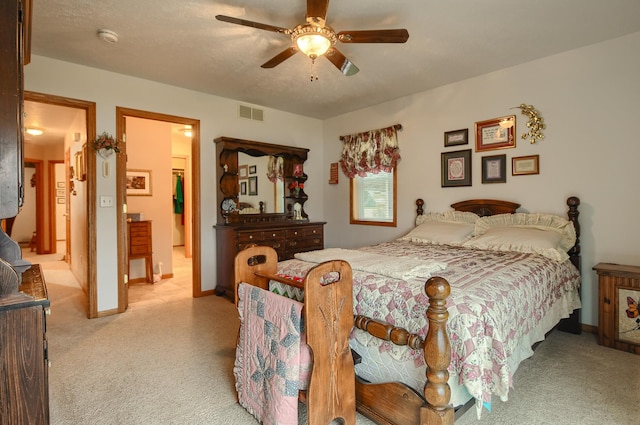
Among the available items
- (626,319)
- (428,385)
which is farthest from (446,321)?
(626,319)

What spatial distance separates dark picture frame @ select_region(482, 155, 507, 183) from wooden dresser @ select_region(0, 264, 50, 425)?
3740 millimetres

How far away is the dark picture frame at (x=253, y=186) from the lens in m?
4.59

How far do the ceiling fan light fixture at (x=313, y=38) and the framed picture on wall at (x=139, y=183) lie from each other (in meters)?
3.62

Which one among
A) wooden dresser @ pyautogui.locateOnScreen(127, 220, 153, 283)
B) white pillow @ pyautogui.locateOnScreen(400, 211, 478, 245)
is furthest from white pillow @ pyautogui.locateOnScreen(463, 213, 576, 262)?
wooden dresser @ pyautogui.locateOnScreen(127, 220, 153, 283)

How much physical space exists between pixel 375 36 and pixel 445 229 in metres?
2.09

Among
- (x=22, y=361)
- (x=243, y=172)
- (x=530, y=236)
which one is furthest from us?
(x=243, y=172)

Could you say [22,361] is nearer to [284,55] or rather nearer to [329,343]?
[329,343]

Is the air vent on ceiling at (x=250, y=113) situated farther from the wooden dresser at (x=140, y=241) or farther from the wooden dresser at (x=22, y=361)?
the wooden dresser at (x=22, y=361)

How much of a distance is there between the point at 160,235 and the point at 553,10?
17.1ft

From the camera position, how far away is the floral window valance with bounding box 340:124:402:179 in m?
→ 4.36

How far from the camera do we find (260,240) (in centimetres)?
410

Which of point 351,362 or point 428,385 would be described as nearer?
point 428,385

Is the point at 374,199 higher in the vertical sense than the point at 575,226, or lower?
higher

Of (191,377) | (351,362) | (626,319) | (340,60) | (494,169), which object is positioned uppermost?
(340,60)
